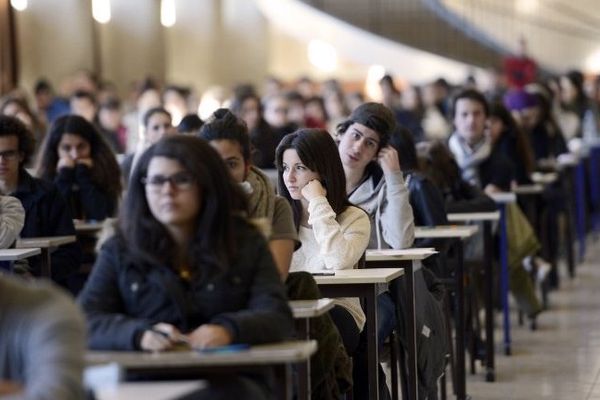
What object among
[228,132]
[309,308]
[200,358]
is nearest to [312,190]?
[228,132]

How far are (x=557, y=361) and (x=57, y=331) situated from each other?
5523 mm

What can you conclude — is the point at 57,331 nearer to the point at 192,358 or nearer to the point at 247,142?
the point at 192,358

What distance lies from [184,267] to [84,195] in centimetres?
407

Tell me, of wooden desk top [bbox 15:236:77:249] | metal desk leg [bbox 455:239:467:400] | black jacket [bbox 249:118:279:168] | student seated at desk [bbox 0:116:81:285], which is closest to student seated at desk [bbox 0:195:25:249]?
wooden desk top [bbox 15:236:77:249]

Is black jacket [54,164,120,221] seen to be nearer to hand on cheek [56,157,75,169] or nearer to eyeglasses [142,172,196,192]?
hand on cheek [56,157,75,169]

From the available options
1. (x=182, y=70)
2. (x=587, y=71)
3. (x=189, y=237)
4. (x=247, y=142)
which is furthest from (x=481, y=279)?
(x=587, y=71)

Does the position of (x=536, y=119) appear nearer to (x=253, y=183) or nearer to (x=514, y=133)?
(x=514, y=133)

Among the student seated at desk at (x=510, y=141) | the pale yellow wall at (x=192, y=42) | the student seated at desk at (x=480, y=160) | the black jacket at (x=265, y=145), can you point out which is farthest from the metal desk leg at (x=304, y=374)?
the pale yellow wall at (x=192, y=42)

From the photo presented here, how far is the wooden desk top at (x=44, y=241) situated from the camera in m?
6.57

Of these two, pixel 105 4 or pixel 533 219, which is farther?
pixel 105 4

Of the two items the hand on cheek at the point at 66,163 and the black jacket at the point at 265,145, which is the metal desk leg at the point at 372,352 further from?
the black jacket at the point at 265,145

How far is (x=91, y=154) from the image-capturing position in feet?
26.9

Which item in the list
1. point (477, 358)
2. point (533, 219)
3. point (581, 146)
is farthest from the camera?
point (581, 146)

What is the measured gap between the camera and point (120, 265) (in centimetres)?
416
